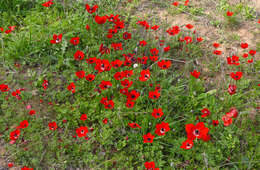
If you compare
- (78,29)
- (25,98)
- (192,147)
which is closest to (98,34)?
(78,29)

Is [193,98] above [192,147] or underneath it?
above

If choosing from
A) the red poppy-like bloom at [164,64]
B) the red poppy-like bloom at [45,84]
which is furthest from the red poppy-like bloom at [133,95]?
the red poppy-like bloom at [45,84]

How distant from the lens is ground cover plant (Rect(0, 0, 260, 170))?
7.66 feet

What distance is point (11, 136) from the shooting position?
234cm

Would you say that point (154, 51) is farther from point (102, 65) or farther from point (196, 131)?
point (196, 131)

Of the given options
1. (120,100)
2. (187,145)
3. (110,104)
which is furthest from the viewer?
(120,100)

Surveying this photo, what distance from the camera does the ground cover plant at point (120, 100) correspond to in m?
2.34

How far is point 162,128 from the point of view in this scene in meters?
Result: 2.31

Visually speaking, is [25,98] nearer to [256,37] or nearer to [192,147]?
[192,147]

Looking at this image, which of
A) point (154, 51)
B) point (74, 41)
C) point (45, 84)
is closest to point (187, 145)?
point (154, 51)

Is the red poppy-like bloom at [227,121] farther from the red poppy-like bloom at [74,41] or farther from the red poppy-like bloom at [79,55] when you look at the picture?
the red poppy-like bloom at [74,41]

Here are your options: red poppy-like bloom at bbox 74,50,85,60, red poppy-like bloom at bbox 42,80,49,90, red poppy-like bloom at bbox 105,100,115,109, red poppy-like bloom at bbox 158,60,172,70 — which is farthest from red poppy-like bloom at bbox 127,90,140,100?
red poppy-like bloom at bbox 42,80,49,90

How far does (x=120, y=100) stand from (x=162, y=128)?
0.68 metres

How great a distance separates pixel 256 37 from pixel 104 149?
2.99 metres
